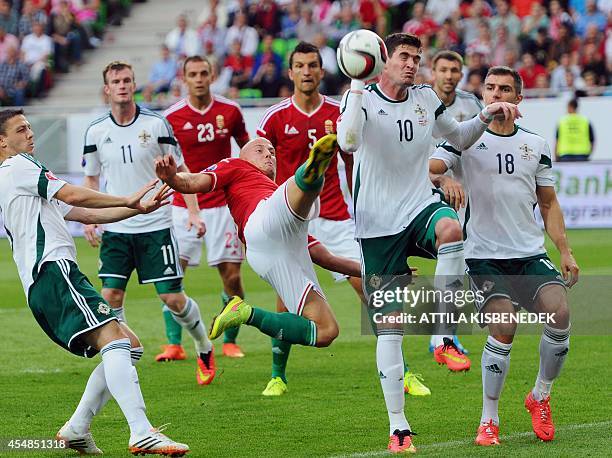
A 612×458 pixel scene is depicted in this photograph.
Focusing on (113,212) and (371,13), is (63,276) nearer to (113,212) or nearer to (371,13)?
(113,212)

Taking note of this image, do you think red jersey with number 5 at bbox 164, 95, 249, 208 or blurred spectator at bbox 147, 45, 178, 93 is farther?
blurred spectator at bbox 147, 45, 178, 93

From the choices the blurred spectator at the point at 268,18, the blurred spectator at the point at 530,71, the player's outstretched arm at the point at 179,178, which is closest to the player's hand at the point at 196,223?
the player's outstretched arm at the point at 179,178

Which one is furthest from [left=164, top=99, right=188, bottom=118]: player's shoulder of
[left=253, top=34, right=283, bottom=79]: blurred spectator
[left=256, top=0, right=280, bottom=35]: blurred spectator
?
→ [left=256, top=0, right=280, bottom=35]: blurred spectator

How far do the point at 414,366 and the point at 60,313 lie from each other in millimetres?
4452

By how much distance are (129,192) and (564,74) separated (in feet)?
49.1

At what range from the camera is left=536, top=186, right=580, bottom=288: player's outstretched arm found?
815 cm

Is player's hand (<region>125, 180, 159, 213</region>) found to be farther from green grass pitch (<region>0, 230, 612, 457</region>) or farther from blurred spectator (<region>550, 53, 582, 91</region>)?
blurred spectator (<region>550, 53, 582, 91</region>)

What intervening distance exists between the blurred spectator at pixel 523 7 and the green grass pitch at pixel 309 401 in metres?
13.9

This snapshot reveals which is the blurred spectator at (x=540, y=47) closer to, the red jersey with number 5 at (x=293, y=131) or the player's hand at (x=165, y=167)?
the red jersey with number 5 at (x=293, y=131)

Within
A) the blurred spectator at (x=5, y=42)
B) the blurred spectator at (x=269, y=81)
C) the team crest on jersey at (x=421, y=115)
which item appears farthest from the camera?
the blurred spectator at (x=5, y=42)

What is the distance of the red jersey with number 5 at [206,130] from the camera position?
12.1m

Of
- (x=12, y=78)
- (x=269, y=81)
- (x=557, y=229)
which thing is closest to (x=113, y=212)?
(x=557, y=229)

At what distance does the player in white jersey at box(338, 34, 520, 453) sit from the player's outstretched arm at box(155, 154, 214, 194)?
3.40ft

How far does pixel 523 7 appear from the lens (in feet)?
86.3
